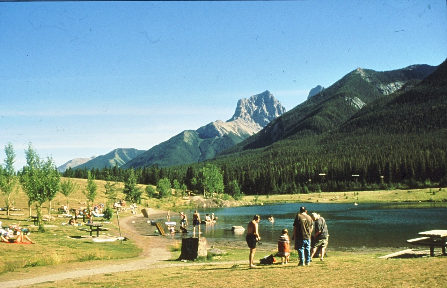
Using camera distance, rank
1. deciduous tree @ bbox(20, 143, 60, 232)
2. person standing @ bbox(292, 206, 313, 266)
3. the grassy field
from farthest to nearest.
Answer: deciduous tree @ bbox(20, 143, 60, 232) < person standing @ bbox(292, 206, 313, 266) < the grassy field

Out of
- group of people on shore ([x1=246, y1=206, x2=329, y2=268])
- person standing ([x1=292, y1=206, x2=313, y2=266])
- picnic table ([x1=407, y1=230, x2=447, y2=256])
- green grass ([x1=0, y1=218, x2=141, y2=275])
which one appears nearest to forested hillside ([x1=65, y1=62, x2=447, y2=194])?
green grass ([x1=0, y1=218, x2=141, y2=275])

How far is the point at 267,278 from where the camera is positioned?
1338 cm

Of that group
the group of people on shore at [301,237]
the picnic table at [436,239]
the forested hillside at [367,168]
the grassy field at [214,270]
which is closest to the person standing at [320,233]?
the group of people on shore at [301,237]

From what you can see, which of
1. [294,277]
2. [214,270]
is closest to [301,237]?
[294,277]

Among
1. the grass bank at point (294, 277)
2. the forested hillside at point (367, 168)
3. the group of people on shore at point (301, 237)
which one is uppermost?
the forested hillside at point (367, 168)

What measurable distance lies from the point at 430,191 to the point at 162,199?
258ft

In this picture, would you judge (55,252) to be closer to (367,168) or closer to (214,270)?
(214,270)

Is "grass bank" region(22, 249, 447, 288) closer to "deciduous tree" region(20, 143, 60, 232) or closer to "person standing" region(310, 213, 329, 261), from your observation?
"person standing" region(310, 213, 329, 261)

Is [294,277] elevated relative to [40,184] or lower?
lower

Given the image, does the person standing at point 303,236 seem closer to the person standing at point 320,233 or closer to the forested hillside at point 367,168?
the person standing at point 320,233

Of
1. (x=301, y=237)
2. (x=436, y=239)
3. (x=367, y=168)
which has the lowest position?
(x=436, y=239)

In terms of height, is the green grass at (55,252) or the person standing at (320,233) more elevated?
the person standing at (320,233)

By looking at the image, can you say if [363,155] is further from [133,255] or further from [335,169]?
[133,255]

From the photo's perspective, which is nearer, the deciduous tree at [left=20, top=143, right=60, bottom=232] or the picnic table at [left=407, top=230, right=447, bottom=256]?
the picnic table at [left=407, top=230, right=447, bottom=256]
